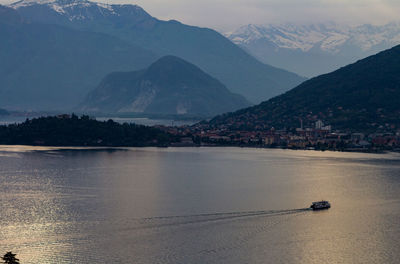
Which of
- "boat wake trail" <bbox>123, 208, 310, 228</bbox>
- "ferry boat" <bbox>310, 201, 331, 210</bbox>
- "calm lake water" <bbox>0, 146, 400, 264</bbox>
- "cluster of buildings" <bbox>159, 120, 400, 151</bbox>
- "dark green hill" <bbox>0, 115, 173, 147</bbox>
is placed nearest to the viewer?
"calm lake water" <bbox>0, 146, 400, 264</bbox>

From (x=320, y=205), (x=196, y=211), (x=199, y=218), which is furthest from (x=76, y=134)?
(x=199, y=218)

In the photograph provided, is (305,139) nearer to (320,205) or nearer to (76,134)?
(76,134)

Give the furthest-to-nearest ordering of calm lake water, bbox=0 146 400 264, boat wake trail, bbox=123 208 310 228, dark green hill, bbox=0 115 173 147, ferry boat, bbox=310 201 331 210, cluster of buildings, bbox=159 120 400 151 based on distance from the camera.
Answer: dark green hill, bbox=0 115 173 147, cluster of buildings, bbox=159 120 400 151, ferry boat, bbox=310 201 331 210, boat wake trail, bbox=123 208 310 228, calm lake water, bbox=0 146 400 264

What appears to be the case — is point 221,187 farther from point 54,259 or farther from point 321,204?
point 54,259

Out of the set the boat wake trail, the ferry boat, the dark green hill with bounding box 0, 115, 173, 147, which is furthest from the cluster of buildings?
the boat wake trail

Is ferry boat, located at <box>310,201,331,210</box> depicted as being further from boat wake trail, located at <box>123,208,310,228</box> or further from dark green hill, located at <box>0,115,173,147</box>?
dark green hill, located at <box>0,115,173,147</box>

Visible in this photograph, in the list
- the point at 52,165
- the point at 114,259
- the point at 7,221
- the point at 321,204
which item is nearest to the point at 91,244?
the point at 114,259

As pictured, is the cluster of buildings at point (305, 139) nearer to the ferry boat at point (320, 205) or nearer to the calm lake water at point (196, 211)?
the calm lake water at point (196, 211)

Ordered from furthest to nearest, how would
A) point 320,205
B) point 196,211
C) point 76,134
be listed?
point 76,134 < point 320,205 < point 196,211
